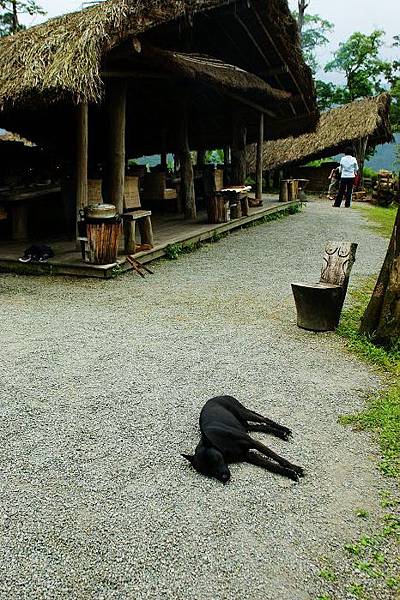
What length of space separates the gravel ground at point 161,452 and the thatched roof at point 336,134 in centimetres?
1656

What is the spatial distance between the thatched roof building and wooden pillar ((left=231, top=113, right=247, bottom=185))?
0.36m

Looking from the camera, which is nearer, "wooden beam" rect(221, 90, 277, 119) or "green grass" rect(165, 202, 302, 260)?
"green grass" rect(165, 202, 302, 260)

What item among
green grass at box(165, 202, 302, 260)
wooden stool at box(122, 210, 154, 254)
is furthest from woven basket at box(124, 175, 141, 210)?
wooden stool at box(122, 210, 154, 254)

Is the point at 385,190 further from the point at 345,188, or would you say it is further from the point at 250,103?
the point at 250,103

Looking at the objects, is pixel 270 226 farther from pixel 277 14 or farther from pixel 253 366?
pixel 253 366

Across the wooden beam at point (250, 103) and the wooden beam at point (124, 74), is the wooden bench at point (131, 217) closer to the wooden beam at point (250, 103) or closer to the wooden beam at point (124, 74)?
the wooden beam at point (124, 74)

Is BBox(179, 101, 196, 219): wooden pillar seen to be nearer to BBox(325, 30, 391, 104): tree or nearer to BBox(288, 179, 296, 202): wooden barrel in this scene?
BBox(288, 179, 296, 202): wooden barrel

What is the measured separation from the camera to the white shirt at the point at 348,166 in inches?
573

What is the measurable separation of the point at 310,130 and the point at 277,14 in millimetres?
5938

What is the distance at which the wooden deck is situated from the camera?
708 cm

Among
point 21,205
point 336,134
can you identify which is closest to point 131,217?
point 21,205

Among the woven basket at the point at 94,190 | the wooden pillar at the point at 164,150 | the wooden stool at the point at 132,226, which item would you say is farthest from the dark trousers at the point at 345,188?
the wooden stool at the point at 132,226

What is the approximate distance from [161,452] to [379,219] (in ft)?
40.5

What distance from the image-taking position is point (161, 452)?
2.98m
